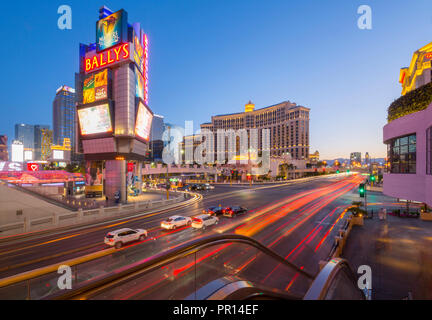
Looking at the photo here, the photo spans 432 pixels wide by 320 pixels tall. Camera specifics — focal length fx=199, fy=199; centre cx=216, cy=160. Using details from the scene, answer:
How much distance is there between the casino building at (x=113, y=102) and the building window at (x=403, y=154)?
34.4 m

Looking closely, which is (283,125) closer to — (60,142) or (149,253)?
(149,253)

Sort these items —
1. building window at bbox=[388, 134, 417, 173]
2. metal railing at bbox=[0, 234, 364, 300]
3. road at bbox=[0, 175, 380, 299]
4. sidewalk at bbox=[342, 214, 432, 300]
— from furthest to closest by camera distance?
building window at bbox=[388, 134, 417, 173], road at bbox=[0, 175, 380, 299], sidewalk at bbox=[342, 214, 432, 300], metal railing at bbox=[0, 234, 364, 300]

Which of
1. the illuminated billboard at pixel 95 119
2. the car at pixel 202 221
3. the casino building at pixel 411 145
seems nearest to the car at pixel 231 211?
the car at pixel 202 221

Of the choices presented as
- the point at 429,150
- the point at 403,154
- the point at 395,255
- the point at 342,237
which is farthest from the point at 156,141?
the point at 429,150

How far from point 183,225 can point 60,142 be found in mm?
180129

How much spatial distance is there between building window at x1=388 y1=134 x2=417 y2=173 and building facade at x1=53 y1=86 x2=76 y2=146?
194 metres

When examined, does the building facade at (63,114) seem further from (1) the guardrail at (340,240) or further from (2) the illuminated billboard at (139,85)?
(1) the guardrail at (340,240)

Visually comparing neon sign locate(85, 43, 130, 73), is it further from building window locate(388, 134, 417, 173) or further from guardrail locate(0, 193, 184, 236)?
building window locate(388, 134, 417, 173)

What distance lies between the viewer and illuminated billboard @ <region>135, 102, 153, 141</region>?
35.6 m

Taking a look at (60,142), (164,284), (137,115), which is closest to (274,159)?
(137,115)

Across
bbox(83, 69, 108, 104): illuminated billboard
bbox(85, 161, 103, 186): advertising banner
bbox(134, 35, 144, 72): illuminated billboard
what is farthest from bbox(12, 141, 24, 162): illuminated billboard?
bbox(134, 35, 144, 72): illuminated billboard
